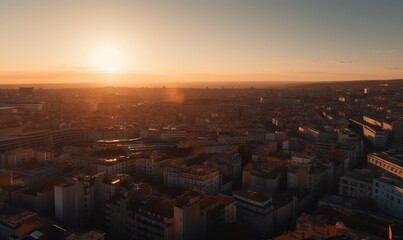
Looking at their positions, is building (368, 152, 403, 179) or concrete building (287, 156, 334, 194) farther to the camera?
building (368, 152, 403, 179)

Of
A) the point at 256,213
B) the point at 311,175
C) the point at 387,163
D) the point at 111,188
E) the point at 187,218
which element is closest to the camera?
the point at 187,218

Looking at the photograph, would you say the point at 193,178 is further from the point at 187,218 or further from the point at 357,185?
the point at 357,185

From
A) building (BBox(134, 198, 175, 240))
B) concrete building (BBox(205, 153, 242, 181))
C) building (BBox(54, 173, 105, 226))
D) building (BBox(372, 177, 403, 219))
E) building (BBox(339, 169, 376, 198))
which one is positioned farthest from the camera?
concrete building (BBox(205, 153, 242, 181))

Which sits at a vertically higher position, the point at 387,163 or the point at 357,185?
the point at 387,163

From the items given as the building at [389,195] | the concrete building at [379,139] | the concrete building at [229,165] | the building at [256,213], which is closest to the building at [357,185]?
the building at [389,195]

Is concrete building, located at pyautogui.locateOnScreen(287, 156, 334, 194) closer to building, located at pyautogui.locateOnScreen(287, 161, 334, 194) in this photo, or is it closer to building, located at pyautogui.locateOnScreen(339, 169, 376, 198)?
building, located at pyautogui.locateOnScreen(287, 161, 334, 194)

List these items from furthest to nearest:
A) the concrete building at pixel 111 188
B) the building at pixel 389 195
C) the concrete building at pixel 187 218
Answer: the concrete building at pixel 111 188 < the building at pixel 389 195 < the concrete building at pixel 187 218

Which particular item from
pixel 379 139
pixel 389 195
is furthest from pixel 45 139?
pixel 379 139

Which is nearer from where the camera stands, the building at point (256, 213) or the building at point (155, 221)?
the building at point (155, 221)

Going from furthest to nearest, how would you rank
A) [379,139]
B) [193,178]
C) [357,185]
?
[379,139] → [193,178] → [357,185]

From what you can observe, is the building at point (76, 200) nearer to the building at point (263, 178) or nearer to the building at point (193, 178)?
the building at point (193, 178)

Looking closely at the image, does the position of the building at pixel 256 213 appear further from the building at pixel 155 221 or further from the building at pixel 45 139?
the building at pixel 45 139

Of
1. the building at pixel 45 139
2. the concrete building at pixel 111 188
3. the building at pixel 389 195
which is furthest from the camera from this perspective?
the building at pixel 45 139

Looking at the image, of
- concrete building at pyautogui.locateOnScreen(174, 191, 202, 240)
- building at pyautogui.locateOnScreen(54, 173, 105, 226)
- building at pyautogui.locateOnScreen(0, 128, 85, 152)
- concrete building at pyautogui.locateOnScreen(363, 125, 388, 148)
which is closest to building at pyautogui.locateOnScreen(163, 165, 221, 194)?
building at pyautogui.locateOnScreen(54, 173, 105, 226)
